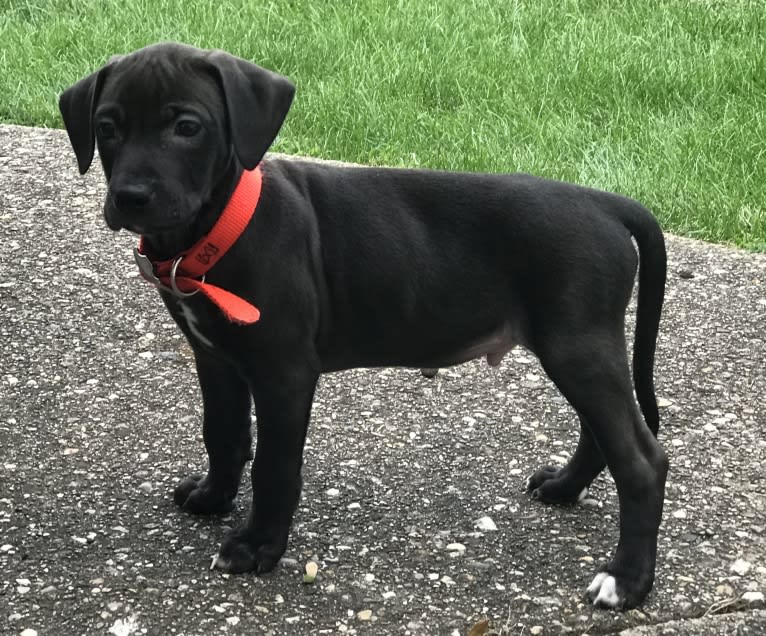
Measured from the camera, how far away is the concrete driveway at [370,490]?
3547mm

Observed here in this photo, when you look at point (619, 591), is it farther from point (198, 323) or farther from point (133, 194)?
point (133, 194)

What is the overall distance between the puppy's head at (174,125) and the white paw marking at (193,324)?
11.2 inches

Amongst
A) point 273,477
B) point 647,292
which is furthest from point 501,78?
point 273,477

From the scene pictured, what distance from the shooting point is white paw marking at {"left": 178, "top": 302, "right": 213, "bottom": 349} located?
136 inches

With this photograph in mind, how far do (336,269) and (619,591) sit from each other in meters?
1.20

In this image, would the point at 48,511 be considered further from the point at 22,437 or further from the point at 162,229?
the point at 162,229

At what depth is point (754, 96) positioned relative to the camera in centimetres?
779

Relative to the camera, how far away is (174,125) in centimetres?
322

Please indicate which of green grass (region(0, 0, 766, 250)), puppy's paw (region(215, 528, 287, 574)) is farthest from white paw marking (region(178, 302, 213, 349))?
green grass (region(0, 0, 766, 250))

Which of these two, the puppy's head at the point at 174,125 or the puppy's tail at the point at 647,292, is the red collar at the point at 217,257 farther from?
the puppy's tail at the point at 647,292

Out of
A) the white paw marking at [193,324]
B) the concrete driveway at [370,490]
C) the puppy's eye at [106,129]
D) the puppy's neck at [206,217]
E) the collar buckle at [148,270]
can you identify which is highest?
the puppy's eye at [106,129]

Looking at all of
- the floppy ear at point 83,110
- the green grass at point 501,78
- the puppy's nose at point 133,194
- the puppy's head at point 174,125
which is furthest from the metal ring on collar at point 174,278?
the green grass at point 501,78

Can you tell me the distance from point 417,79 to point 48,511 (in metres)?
4.75

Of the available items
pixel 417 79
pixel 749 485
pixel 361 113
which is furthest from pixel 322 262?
pixel 417 79
